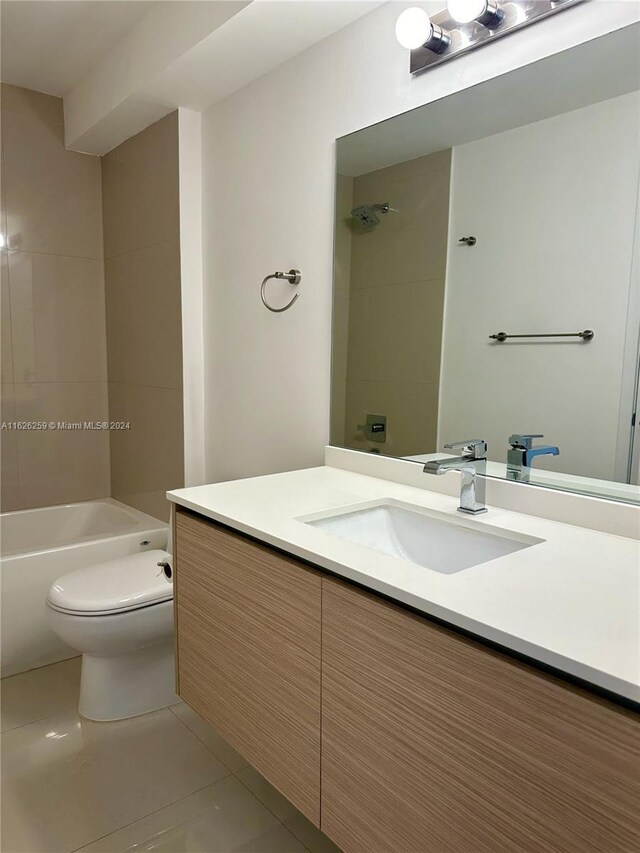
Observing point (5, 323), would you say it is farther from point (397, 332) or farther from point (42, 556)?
point (397, 332)

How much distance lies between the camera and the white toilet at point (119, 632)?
1.76 meters

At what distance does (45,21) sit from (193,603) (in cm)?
198

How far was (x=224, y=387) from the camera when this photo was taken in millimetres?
2230

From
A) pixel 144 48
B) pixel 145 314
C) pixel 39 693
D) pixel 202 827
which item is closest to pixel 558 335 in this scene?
pixel 202 827

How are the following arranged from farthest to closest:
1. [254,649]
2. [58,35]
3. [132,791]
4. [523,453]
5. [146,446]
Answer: [146,446]
[58,35]
[132,791]
[523,453]
[254,649]

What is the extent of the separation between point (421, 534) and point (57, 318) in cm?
219

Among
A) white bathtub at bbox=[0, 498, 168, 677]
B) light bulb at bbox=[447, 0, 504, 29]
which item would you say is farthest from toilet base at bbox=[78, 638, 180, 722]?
light bulb at bbox=[447, 0, 504, 29]

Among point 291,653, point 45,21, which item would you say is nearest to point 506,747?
point 291,653

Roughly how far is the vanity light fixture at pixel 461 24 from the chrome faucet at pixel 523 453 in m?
0.85

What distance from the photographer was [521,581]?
87 centimetres

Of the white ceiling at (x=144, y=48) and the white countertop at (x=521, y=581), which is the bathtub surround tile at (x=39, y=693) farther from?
the white ceiling at (x=144, y=48)

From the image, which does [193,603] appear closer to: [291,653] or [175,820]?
[291,653]

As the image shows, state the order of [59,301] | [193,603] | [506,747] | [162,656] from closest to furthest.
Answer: [506,747]
[193,603]
[162,656]
[59,301]

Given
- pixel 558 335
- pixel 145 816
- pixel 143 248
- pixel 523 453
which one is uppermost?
pixel 143 248
